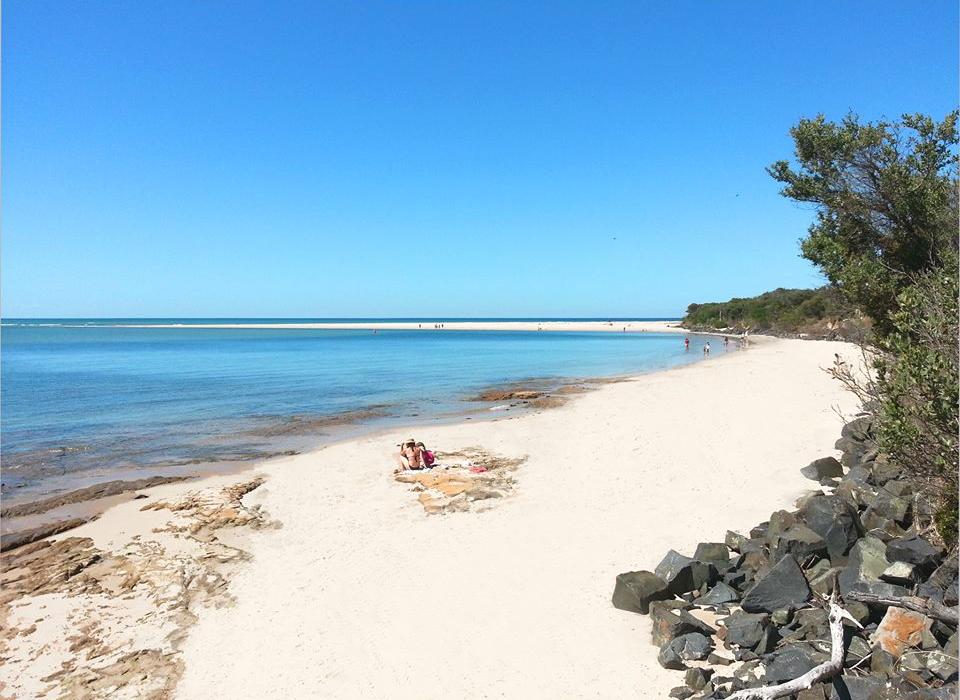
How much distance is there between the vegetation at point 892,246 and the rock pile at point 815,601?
0.89 meters

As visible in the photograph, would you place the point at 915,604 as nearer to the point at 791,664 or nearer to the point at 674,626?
the point at 791,664

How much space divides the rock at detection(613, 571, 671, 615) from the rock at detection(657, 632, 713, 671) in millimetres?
856

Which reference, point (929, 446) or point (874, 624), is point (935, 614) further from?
point (929, 446)

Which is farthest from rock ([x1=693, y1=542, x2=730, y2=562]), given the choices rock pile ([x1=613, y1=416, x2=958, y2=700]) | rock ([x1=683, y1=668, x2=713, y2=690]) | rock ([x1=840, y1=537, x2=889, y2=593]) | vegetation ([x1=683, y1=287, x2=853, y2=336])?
vegetation ([x1=683, y1=287, x2=853, y2=336])

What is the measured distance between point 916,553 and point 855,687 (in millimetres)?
2161

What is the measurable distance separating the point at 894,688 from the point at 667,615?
228 cm

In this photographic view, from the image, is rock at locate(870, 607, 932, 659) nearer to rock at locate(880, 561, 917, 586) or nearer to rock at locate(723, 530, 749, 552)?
rock at locate(880, 561, 917, 586)

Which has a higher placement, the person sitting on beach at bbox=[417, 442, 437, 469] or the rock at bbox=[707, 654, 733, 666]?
the rock at bbox=[707, 654, 733, 666]

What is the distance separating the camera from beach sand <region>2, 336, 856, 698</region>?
643 centimetres

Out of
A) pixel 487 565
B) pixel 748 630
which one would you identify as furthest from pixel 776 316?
pixel 748 630

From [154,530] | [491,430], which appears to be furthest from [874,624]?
[491,430]

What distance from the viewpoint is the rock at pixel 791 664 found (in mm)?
5195

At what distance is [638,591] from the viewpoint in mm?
7180

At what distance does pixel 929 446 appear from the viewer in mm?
6141
